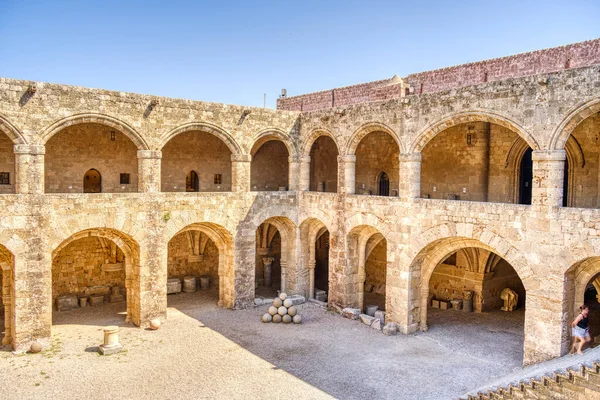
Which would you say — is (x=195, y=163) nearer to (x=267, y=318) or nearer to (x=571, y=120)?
(x=267, y=318)

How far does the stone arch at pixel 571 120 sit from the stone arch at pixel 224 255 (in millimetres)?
10804

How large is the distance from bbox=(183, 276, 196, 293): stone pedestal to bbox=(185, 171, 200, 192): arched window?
394 cm

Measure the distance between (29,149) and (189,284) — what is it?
9465 mm

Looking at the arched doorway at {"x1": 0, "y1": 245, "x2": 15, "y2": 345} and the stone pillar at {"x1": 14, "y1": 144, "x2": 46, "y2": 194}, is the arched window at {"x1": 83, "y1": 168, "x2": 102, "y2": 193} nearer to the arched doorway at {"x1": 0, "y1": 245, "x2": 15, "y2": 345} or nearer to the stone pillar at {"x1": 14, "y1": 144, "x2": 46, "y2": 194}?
the stone pillar at {"x1": 14, "y1": 144, "x2": 46, "y2": 194}

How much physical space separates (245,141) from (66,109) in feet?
19.7

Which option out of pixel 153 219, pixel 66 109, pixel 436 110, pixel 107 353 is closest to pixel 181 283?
pixel 153 219

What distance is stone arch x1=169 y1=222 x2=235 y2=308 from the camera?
17.7m

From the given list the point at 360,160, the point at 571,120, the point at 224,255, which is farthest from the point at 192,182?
the point at 571,120

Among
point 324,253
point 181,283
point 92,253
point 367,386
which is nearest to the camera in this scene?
point 367,386

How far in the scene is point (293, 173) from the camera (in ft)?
63.2

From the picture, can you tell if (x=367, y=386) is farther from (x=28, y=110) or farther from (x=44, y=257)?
(x=28, y=110)

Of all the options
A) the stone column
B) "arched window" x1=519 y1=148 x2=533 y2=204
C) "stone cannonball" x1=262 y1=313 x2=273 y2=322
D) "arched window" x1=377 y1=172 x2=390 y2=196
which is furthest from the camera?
the stone column

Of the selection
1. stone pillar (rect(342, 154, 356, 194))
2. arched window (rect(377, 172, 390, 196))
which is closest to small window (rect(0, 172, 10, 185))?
stone pillar (rect(342, 154, 356, 194))

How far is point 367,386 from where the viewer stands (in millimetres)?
11852
